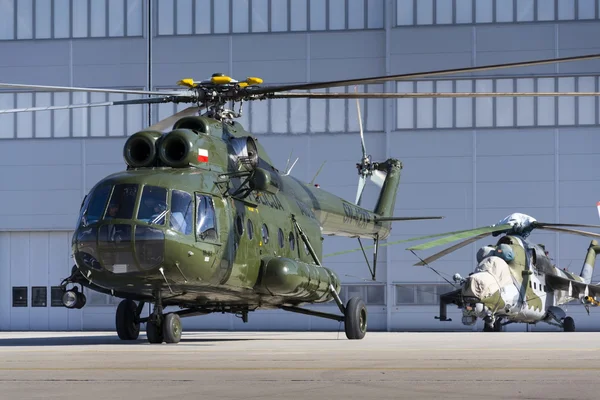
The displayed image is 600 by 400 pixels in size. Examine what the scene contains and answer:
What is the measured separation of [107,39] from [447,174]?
14.1m

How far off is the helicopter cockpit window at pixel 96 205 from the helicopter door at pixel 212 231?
141 cm

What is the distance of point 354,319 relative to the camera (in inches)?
752

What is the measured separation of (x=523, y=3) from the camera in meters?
39.2

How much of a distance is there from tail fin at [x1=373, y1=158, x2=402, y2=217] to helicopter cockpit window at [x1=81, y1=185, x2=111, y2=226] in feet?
34.1

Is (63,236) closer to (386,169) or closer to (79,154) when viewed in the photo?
(79,154)

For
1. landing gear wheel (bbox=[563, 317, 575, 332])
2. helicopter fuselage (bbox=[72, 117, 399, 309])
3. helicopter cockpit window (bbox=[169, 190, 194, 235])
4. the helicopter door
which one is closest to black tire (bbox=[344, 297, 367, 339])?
helicopter fuselage (bbox=[72, 117, 399, 309])

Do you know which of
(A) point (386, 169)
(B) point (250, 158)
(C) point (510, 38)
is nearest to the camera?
(B) point (250, 158)

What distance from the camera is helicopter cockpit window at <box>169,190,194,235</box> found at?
15.9m

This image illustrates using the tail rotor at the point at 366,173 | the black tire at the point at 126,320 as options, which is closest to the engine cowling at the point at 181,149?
the black tire at the point at 126,320

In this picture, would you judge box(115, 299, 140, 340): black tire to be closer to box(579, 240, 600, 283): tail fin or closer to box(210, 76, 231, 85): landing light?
box(210, 76, 231, 85): landing light

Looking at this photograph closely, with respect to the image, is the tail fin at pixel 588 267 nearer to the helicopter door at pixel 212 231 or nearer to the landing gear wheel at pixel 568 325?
the landing gear wheel at pixel 568 325

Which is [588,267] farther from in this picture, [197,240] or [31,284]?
[31,284]

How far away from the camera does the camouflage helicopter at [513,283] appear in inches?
1056

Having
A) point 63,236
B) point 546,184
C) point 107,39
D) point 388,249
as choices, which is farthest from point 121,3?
point 546,184
